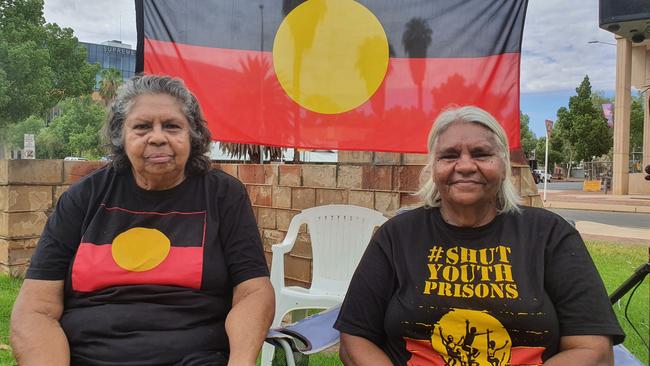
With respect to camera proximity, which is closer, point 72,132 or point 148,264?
point 148,264

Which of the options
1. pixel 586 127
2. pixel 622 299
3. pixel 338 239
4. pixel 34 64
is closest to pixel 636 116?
pixel 586 127

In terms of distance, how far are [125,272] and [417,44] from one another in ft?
6.46

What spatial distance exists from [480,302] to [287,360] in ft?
2.30

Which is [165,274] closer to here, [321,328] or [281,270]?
[321,328]

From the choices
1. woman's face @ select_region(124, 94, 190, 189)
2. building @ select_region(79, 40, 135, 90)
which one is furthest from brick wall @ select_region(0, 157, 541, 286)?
building @ select_region(79, 40, 135, 90)

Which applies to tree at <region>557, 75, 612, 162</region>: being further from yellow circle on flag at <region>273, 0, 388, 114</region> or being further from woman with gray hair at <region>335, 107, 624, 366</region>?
woman with gray hair at <region>335, 107, 624, 366</region>

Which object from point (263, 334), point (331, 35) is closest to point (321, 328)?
point (263, 334)

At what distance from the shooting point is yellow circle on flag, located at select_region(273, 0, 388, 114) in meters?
2.95

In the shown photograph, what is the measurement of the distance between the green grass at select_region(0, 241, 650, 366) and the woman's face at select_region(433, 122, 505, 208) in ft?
4.38

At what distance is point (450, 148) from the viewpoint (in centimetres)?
184

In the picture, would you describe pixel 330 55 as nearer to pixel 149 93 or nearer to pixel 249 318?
pixel 149 93

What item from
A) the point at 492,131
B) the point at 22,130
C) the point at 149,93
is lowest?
the point at 492,131

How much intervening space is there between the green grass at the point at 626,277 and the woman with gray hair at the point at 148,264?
5.58ft

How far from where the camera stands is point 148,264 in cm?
188
